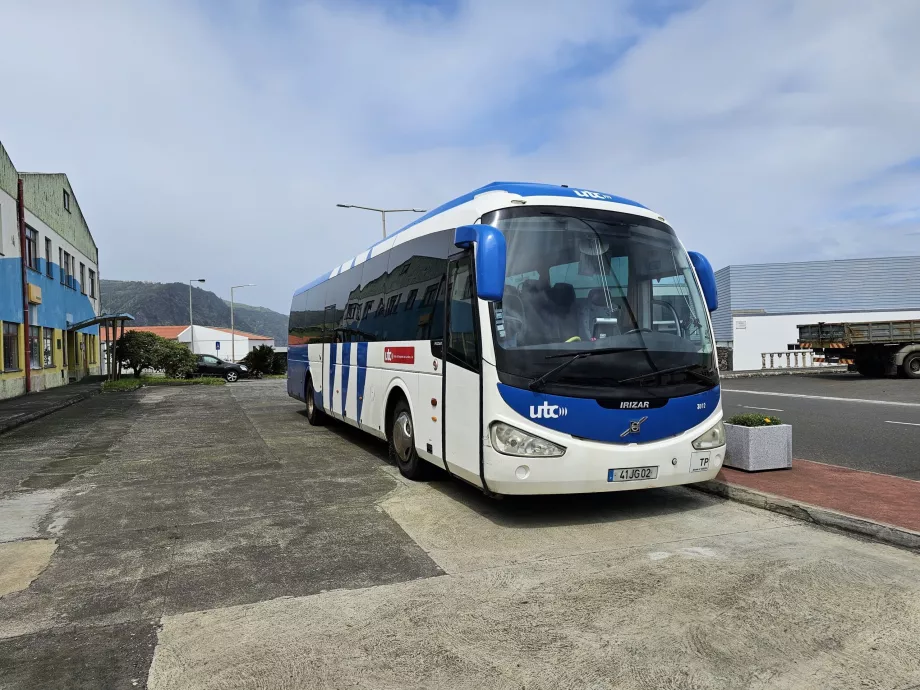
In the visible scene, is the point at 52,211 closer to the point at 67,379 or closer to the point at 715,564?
the point at 67,379

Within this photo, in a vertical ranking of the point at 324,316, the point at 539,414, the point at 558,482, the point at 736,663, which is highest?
the point at 324,316

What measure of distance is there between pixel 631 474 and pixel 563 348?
1.23 meters

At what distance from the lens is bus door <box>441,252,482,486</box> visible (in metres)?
6.04

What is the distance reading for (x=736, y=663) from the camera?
342 cm

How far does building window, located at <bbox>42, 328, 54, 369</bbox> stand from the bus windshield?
26962mm

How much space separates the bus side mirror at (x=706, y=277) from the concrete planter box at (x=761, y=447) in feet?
5.68

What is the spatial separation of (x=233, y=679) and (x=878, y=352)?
86.2 feet

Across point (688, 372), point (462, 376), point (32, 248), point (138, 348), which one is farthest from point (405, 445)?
point (138, 348)

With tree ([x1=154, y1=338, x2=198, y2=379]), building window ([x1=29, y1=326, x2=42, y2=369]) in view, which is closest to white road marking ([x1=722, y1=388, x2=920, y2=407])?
building window ([x1=29, y1=326, x2=42, y2=369])

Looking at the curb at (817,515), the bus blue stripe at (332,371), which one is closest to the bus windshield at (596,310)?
the curb at (817,515)

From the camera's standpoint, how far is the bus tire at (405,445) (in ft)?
25.9

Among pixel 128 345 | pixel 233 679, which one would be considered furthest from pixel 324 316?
pixel 128 345

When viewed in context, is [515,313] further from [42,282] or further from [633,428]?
[42,282]

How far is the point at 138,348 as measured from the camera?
34.9 m
